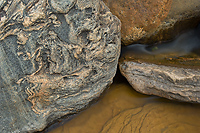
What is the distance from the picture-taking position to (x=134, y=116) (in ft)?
6.85

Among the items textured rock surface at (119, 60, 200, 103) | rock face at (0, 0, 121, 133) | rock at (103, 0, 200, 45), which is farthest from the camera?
rock at (103, 0, 200, 45)

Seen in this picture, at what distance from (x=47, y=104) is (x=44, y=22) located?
3.04ft

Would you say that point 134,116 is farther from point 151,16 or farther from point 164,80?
point 151,16

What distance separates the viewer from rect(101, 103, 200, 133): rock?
1.97 m

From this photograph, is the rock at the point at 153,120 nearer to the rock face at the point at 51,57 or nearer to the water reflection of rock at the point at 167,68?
the water reflection of rock at the point at 167,68

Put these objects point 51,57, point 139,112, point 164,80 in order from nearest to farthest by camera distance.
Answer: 1. point 51,57
2. point 164,80
3. point 139,112

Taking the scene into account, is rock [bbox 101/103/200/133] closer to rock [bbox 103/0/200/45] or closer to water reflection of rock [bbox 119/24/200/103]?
water reflection of rock [bbox 119/24/200/103]

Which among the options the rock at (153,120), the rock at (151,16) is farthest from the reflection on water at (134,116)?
the rock at (151,16)

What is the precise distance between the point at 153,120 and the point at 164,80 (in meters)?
0.51

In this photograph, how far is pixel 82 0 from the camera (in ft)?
5.20

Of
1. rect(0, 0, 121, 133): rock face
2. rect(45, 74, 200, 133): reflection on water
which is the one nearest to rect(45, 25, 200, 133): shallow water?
rect(45, 74, 200, 133): reflection on water

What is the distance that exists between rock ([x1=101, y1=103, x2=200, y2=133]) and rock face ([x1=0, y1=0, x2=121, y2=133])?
46 cm

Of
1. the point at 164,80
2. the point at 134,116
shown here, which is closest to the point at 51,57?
the point at 134,116

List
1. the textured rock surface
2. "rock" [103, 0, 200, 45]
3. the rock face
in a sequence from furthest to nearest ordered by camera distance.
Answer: "rock" [103, 0, 200, 45] < the textured rock surface < the rock face
